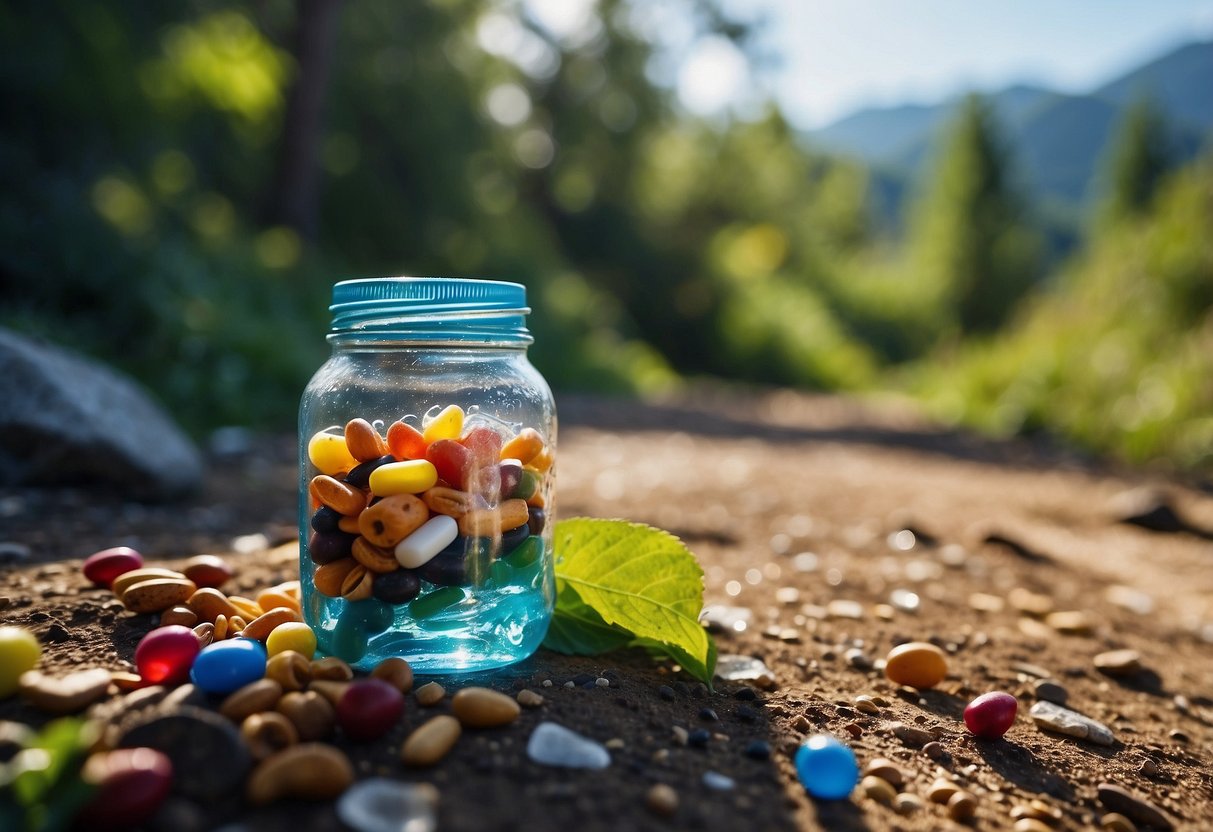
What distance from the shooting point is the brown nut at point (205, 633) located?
181cm

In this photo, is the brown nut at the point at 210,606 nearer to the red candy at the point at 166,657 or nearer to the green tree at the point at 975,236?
the red candy at the point at 166,657

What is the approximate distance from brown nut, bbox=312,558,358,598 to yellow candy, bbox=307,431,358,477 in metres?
0.20

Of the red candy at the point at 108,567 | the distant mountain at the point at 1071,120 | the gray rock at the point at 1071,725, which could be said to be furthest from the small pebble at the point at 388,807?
the distant mountain at the point at 1071,120

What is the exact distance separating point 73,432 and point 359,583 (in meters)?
2.34

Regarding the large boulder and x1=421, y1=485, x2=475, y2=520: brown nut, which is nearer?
x1=421, y1=485, x2=475, y2=520: brown nut

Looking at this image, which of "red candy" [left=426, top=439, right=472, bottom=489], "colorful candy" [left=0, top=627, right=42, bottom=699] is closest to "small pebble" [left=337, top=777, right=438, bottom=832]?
"red candy" [left=426, top=439, right=472, bottom=489]

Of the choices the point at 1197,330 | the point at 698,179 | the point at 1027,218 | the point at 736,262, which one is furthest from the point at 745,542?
the point at 1027,218

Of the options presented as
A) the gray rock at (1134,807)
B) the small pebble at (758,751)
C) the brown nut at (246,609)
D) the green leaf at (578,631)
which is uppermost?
the brown nut at (246,609)

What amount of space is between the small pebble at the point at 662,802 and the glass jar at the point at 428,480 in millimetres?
540

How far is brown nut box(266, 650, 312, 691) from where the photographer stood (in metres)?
1.57

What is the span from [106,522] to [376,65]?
10.7 m

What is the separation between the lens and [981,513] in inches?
194

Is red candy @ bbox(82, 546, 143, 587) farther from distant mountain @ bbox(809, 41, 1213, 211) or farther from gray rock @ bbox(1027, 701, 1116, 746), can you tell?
distant mountain @ bbox(809, 41, 1213, 211)

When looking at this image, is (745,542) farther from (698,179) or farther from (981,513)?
(698,179)
